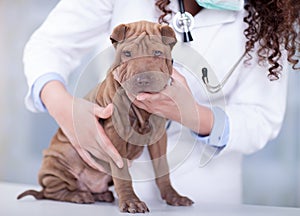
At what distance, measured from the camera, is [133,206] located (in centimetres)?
60

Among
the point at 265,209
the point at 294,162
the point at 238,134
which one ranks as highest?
the point at 238,134

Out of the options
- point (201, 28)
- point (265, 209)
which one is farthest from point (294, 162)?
point (201, 28)

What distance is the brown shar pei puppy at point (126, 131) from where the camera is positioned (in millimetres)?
561

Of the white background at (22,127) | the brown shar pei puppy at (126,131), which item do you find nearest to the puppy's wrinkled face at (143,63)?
the brown shar pei puppy at (126,131)

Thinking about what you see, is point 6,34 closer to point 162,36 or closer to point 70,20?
point 70,20

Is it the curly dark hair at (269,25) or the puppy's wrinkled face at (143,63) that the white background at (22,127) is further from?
the puppy's wrinkled face at (143,63)

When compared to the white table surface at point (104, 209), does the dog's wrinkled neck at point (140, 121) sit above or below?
above

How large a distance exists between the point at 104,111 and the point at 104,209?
0.12m

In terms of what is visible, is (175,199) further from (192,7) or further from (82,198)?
(192,7)

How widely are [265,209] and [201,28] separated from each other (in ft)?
0.88

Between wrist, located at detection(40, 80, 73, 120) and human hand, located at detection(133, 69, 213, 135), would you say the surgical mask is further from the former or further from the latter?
wrist, located at detection(40, 80, 73, 120)

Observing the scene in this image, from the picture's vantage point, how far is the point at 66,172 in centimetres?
69

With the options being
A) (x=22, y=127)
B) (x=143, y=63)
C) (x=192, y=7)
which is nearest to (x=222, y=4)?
(x=192, y=7)

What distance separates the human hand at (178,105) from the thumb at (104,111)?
30 mm
